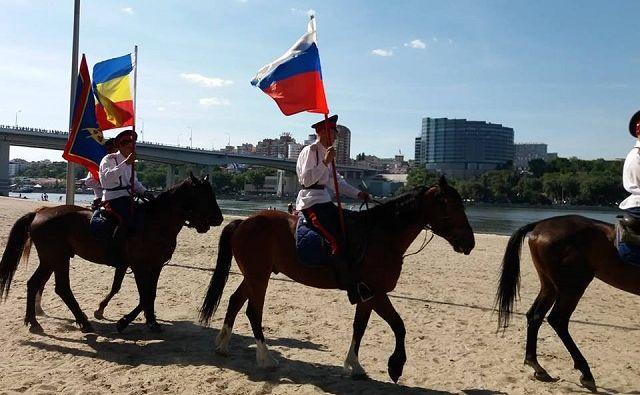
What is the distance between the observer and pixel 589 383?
5574mm

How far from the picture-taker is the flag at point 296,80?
20.4ft

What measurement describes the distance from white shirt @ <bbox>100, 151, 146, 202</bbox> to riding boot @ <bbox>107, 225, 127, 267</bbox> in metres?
0.51

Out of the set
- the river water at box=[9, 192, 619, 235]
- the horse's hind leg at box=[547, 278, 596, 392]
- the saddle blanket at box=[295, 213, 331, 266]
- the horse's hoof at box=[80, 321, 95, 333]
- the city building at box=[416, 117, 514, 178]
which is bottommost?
the river water at box=[9, 192, 619, 235]

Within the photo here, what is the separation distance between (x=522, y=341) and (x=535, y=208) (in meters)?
95.4

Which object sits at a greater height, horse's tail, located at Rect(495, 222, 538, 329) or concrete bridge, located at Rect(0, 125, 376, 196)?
concrete bridge, located at Rect(0, 125, 376, 196)

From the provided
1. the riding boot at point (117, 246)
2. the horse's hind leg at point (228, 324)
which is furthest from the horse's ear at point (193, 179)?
the horse's hind leg at point (228, 324)

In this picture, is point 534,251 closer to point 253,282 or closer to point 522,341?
point 522,341

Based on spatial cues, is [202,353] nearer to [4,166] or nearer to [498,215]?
[498,215]

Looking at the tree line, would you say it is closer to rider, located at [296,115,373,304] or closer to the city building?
the city building

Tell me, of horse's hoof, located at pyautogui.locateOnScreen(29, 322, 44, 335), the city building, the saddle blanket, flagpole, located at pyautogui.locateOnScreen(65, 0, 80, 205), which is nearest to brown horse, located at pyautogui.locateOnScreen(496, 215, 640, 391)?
the saddle blanket

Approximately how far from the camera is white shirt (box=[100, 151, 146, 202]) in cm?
740

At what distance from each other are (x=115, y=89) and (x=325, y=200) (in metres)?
5.16

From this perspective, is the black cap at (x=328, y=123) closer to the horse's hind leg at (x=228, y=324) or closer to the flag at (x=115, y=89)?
the horse's hind leg at (x=228, y=324)

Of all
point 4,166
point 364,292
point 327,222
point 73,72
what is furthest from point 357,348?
point 4,166
